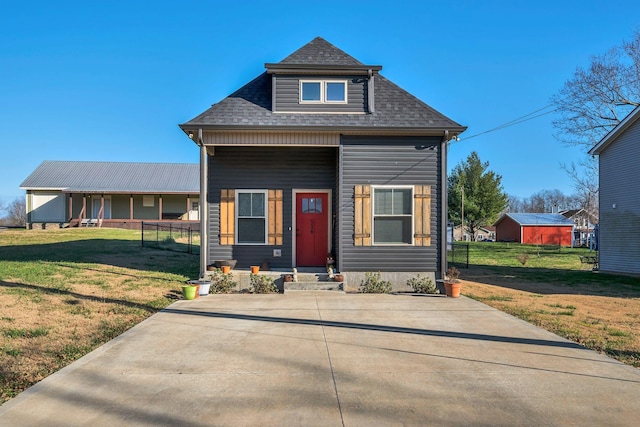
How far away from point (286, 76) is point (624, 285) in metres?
11.9

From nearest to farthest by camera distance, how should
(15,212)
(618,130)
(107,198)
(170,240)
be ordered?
1. (618,130)
2. (170,240)
3. (107,198)
4. (15,212)

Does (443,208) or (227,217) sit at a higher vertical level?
(443,208)

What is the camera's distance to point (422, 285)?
1051cm

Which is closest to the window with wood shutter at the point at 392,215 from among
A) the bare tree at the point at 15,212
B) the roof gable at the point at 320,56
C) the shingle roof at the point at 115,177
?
the roof gable at the point at 320,56

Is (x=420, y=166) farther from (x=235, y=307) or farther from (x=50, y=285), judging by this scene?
(x=50, y=285)

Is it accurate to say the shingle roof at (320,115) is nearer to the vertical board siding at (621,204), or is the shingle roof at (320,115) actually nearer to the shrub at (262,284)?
the shrub at (262,284)

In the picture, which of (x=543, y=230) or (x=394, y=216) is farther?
(x=543, y=230)

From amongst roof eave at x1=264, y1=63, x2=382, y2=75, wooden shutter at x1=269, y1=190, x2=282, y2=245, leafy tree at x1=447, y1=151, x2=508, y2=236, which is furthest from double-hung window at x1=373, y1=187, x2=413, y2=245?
leafy tree at x1=447, y1=151, x2=508, y2=236

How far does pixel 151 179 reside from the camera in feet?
110

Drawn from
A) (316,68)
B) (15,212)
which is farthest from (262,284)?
(15,212)

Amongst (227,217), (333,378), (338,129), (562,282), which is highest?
(338,129)

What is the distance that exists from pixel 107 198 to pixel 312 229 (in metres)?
25.8

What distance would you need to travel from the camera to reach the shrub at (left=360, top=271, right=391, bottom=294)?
10.4 m

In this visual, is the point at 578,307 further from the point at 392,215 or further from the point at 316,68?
the point at 316,68
